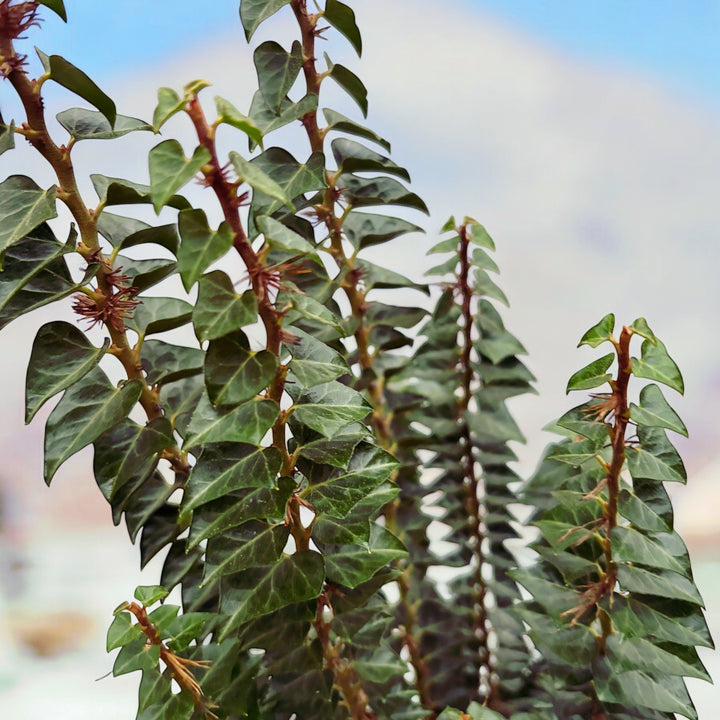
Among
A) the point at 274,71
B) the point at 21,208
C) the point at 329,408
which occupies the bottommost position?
the point at 329,408

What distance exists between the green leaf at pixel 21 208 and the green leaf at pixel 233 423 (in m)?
0.11

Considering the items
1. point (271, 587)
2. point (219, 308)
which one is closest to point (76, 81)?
point (219, 308)

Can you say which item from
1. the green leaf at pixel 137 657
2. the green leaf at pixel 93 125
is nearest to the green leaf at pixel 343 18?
the green leaf at pixel 93 125

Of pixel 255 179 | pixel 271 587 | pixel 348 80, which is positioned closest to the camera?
pixel 255 179

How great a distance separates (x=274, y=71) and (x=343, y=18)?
50mm

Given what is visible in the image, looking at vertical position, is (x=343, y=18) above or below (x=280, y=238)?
above

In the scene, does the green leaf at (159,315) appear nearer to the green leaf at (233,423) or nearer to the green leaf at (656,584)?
the green leaf at (233,423)

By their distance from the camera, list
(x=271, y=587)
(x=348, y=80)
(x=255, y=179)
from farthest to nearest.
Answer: (x=348, y=80)
(x=271, y=587)
(x=255, y=179)

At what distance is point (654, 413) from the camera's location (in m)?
0.47

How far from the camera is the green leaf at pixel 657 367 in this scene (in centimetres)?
45

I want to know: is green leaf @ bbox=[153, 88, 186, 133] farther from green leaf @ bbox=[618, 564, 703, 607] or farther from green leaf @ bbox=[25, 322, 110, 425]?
green leaf @ bbox=[618, 564, 703, 607]

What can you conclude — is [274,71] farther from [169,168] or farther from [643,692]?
[643,692]

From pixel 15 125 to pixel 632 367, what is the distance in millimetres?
308

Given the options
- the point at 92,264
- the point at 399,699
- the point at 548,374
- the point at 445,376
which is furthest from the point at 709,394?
the point at 92,264
